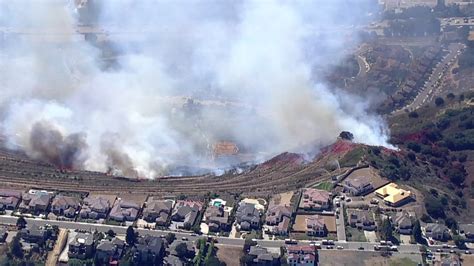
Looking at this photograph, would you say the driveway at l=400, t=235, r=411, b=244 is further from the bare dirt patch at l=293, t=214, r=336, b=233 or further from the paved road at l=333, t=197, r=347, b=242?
the bare dirt patch at l=293, t=214, r=336, b=233

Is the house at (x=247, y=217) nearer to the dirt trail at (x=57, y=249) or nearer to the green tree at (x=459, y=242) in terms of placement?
the dirt trail at (x=57, y=249)

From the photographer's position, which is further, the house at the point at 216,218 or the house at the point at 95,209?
the house at the point at 95,209

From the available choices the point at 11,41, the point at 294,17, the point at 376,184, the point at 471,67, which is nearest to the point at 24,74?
the point at 11,41

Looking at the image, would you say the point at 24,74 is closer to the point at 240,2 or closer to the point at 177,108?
the point at 177,108

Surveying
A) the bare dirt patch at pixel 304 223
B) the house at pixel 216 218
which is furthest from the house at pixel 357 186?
the house at pixel 216 218

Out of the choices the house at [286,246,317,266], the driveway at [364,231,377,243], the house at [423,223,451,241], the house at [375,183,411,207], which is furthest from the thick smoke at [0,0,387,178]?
the house at [286,246,317,266]

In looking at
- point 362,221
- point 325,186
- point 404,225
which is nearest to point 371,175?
point 325,186

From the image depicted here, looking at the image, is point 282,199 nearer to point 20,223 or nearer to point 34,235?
point 34,235

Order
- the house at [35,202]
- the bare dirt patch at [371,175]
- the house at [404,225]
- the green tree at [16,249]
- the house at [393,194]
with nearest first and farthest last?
1. the green tree at [16,249]
2. the house at [404,225]
3. the house at [35,202]
4. the house at [393,194]
5. the bare dirt patch at [371,175]
